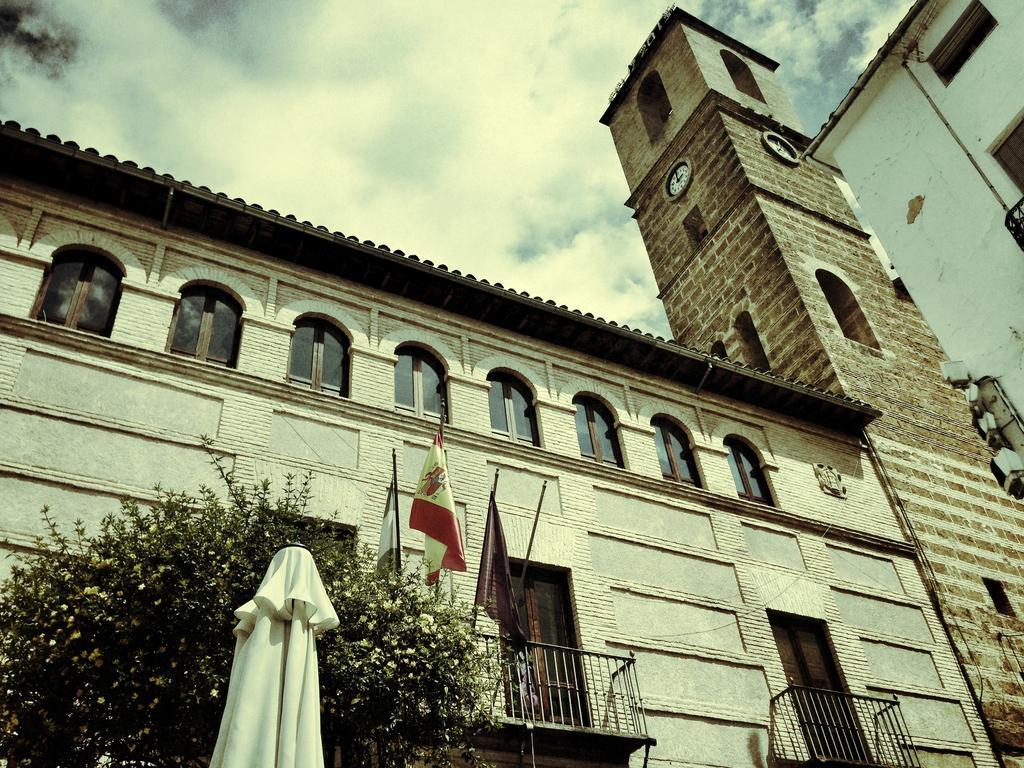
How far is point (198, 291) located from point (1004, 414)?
990cm

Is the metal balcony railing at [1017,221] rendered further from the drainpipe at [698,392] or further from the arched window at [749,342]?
the arched window at [749,342]

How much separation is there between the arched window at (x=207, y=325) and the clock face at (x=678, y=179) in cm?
1436

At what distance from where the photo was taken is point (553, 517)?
11.1 m

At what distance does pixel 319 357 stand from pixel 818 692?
7557 millimetres

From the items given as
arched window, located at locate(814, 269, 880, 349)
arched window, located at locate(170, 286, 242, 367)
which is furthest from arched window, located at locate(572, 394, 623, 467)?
arched window, located at locate(814, 269, 880, 349)

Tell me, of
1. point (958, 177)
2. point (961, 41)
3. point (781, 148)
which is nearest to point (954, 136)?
point (958, 177)

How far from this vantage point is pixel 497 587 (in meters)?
8.63

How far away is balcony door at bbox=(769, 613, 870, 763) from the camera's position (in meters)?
10.7

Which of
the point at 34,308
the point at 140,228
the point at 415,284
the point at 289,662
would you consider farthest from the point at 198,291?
the point at 289,662

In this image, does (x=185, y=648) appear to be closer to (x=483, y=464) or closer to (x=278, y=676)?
(x=278, y=676)

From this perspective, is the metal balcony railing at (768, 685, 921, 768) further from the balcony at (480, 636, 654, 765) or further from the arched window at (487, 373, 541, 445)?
the arched window at (487, 373, 541, 445)

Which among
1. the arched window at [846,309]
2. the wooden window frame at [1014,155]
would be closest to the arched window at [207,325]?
the wooden window frame at [1014,155]

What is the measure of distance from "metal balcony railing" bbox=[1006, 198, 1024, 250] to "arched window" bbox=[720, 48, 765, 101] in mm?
15137

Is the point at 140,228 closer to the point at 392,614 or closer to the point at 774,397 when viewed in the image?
the point at 392,614
